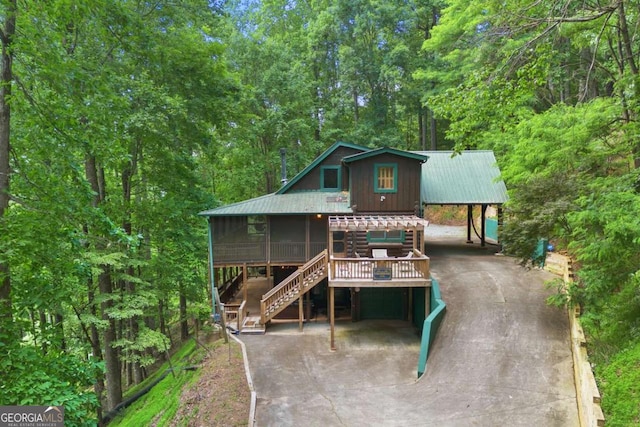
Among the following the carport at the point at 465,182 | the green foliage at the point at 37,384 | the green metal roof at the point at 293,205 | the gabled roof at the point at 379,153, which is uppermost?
the gabled roof at the point at 379,153

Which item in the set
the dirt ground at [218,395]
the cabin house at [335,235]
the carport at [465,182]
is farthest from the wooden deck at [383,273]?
the carport at [465,182]

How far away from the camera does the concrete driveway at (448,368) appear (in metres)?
8.38

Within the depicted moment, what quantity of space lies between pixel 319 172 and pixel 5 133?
13083mm

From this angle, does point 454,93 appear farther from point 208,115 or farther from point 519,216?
point 208,115

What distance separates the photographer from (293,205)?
1645cm

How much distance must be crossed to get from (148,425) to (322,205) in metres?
9.84

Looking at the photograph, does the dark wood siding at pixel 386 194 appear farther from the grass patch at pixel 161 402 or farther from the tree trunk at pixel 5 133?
the tree trunk at pixel 5 133

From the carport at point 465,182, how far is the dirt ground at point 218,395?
1059 centimetres

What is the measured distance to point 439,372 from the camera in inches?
390

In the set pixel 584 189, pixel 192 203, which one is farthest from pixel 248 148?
pixel 584 189

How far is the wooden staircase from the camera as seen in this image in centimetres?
1475

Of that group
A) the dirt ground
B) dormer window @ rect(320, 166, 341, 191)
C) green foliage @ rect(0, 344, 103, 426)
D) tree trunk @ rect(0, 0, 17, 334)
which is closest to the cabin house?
dormer window @ rect(320, 166, 341, 191)

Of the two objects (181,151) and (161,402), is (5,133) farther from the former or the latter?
(161,402)

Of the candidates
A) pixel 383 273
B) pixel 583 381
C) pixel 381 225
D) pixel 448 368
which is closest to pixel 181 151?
pixel 381 225
